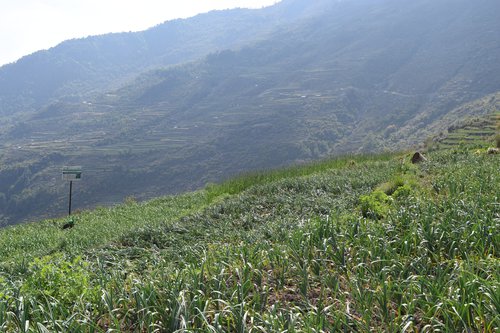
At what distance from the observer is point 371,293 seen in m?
3.21

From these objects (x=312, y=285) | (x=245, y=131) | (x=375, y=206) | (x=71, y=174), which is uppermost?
(x=312, y=285)

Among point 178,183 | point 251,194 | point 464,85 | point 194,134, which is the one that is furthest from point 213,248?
point 464,85

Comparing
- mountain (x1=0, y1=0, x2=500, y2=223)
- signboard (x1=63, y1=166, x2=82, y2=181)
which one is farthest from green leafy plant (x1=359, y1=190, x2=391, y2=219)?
mountain (x1=0, y1=0, x2=500, y2=223)

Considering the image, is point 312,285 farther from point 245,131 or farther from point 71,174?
point 245,131

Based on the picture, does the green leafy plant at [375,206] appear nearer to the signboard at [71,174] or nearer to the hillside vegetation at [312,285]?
the hillside vegetation at [312,285]

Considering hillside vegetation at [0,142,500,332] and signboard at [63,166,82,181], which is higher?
hillside vegetation at [0,142,500,332]

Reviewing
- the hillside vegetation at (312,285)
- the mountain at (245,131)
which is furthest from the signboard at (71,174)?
the mountain at (245,131)

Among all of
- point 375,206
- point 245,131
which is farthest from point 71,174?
point 245,131

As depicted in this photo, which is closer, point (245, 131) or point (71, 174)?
point (71, 174)

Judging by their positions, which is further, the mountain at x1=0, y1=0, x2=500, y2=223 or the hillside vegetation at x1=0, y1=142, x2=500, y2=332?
the mountain at x1=0, y1=0, x2=500, y2=223

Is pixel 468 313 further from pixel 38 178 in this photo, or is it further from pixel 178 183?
pixel 38 178

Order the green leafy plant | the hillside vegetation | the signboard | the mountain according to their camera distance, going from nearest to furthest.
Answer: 1. the hillside vegetation
2. the green leafy plant
3. the signboard
4. the mountain

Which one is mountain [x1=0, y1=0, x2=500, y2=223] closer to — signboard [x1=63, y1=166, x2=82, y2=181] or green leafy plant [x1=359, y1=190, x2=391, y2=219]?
signboard [x1=63, y1=166, x2=82, y2=181]

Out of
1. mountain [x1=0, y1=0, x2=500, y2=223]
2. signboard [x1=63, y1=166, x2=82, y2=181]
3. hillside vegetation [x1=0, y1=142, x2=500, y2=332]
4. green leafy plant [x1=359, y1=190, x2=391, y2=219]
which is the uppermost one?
hillside vegetation [x1=0, y1=142, x2=500, y2=332]
